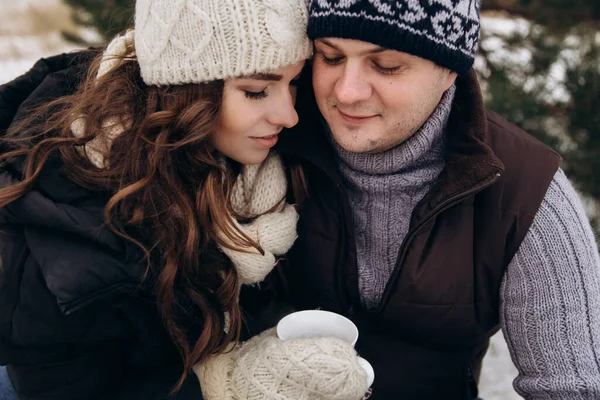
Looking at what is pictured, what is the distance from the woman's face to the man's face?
0.10 m

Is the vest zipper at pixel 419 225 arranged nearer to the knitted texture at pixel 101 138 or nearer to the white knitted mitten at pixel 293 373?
the white knitted mitten at pixel 293 373

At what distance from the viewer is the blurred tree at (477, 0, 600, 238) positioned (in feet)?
9.27

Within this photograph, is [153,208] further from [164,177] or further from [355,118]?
[355,118]

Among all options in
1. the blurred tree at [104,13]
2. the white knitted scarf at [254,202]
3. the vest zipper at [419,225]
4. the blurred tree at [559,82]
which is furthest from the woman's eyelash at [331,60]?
the blurred tree at [104,13]

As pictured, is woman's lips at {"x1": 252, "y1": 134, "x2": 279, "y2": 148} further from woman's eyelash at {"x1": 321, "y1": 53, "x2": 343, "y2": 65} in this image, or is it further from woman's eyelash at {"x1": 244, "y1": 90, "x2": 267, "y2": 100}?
woman's eyelash at {"x1": 321, "y1": 53, "x2": 343, "y2": 65}

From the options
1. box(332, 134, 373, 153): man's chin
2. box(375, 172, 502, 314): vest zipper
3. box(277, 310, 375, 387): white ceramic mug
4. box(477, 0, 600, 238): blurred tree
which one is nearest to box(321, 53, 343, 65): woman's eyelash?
box(332, 134, 373, 153): man's chin

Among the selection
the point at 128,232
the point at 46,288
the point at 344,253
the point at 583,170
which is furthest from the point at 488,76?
the point at 46,288

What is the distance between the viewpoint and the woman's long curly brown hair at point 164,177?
169 cm

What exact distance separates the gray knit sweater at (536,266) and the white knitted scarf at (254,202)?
0.77 feet

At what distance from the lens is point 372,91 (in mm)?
1706

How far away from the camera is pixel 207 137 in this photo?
176 centimetres

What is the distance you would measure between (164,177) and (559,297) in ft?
3.82

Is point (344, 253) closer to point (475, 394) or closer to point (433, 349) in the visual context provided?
point (433, 349)

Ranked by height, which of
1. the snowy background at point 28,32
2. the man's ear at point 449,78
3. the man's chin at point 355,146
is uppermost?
the snowy background at point 28,32
